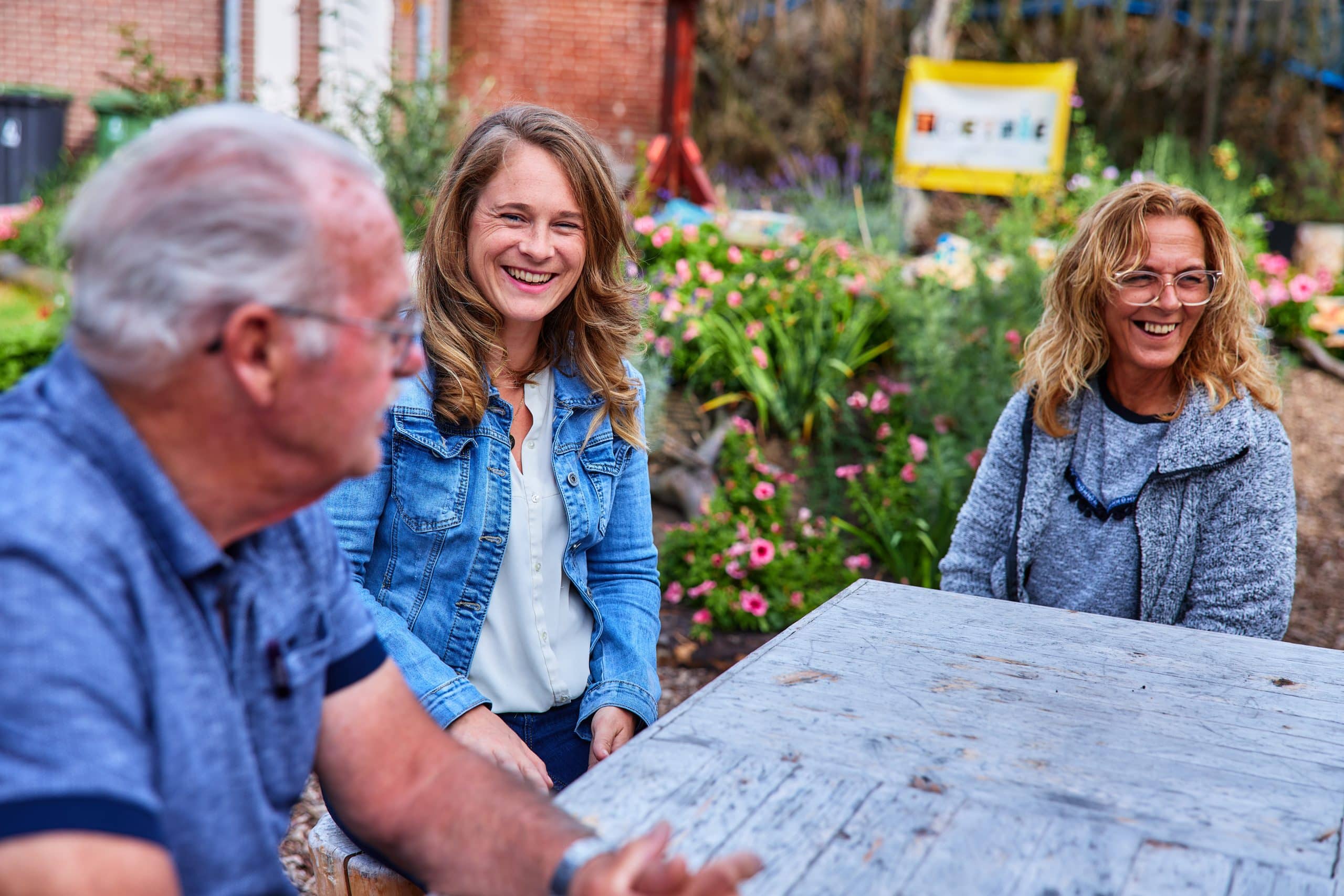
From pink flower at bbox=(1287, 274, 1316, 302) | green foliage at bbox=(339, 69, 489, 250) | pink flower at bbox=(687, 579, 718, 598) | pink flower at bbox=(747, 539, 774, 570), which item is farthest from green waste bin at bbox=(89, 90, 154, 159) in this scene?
pink flower at bbox=(1287, 274, 1316, 302)

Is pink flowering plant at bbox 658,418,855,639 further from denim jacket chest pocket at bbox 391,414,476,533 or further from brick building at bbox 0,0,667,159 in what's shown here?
brick building at bbox 0,0,667,159

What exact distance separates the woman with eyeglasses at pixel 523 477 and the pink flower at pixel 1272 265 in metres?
4.86

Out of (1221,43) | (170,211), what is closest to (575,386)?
(170,211)

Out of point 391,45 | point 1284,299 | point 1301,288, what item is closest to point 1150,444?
point 1301,288

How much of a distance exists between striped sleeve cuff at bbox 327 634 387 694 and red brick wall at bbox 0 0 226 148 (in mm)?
10462

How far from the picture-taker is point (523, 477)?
210 centimetres

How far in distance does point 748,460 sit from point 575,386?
97.0 inches

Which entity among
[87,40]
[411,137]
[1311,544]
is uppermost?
[87,40]

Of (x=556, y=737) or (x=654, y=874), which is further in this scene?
(x=556, y=737)

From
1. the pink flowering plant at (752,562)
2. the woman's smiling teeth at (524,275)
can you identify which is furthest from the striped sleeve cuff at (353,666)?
the pink flowering plant at (752,562)

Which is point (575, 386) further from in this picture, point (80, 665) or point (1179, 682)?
point (80, 665)

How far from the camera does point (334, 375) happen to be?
3.58ft

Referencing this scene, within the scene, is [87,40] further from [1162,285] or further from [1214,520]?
[1214,520]

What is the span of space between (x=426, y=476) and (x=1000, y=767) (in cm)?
106
